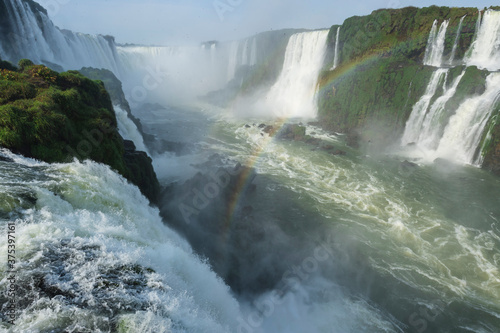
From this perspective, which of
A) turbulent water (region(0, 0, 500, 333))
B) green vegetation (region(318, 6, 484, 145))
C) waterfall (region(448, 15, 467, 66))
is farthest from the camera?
green vegetation (region(318, 6, 484, 145))

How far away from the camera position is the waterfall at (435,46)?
94.9 ft

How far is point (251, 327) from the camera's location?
8352mm

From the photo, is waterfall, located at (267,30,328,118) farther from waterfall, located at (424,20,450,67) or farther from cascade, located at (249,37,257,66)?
cascade, located at (249,37,257,66)

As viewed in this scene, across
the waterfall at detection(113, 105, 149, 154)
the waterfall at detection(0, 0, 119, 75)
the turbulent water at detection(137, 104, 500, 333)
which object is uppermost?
the waterfall at detection(0, 0, 119, 75)

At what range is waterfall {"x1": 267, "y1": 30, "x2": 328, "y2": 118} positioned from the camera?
4100 centimetres

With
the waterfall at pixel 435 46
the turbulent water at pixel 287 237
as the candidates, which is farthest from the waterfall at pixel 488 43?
the waterfall at pixel 435 46

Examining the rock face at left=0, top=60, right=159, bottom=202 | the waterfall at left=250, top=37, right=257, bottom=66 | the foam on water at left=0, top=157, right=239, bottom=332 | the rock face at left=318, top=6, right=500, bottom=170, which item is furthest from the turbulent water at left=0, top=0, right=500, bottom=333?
the waterfall at left=250, top=37, right=257, bottom=66

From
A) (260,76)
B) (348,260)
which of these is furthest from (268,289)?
(260,76)

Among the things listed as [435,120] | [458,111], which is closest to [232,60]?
[435,120]

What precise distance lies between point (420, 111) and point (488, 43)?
8900 mm

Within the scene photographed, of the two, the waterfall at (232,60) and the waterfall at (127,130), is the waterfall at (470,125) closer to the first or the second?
the waterfall at (127,130)

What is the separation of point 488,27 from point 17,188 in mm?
36757

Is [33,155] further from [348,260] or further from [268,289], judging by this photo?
[348,260]

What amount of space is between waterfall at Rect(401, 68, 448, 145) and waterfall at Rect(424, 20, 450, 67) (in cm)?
480
